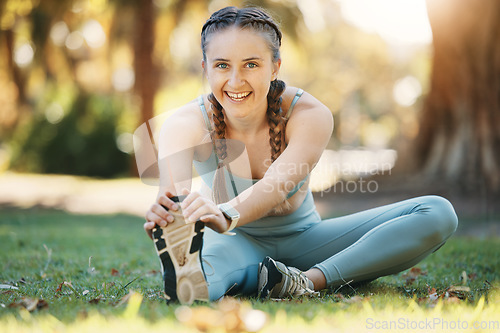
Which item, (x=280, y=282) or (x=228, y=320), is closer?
(x=228, y=320)

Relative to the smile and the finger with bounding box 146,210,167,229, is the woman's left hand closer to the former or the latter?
the finger with bounding box 146,210,167,229

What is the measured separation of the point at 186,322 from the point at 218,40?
1410mm

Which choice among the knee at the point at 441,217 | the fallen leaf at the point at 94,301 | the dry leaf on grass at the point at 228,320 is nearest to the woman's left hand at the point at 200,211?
the dry leaf on grass at the point at 228,320

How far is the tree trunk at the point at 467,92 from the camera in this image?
8062 millimetres

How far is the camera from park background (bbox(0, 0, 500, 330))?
8.19 metres

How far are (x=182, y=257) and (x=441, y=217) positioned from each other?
1.31 m

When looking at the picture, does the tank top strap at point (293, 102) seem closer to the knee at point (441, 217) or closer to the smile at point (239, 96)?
the smile at point (239, 96)

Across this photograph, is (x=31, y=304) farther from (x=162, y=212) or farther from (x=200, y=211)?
(x=200, y=211)

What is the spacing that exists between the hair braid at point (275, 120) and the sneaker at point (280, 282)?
2.03ft

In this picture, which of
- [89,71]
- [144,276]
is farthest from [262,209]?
[89,71]

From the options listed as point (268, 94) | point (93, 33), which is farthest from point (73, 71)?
point (268, 94)

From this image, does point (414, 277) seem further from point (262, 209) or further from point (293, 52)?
point (293, 52)

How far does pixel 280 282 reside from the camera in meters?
2.40

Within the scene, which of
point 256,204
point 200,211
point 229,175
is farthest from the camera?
point 229,175
